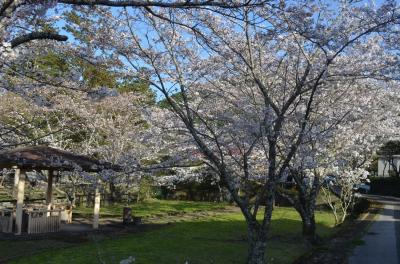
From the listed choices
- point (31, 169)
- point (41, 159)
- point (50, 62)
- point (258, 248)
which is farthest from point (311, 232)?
point (50, 62)

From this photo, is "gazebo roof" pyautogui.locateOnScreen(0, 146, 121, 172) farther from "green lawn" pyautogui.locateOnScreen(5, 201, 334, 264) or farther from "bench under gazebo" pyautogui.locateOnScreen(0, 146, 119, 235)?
"green lawn" pyautogui.locateOnScreen(5, 201, 334, 264)

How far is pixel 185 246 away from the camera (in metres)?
12.4

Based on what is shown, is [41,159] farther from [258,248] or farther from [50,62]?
[258,248]

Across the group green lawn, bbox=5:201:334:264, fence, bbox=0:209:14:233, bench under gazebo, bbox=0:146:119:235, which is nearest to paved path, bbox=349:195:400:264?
green lawn, bbox=5:201:334:264

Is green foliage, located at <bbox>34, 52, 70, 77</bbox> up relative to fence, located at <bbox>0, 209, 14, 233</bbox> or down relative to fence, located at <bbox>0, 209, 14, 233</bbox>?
up

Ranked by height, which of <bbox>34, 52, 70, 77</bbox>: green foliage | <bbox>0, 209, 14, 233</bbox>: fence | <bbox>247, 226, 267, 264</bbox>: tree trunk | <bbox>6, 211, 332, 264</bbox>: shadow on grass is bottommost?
<bbox>6, 211, 332, 264</bbox>: shadow on grass

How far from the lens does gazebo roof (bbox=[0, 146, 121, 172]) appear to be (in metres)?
13.5

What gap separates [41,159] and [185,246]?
5329 millimetres

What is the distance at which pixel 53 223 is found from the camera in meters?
15.4

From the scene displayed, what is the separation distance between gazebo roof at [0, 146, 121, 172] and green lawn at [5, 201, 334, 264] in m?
2.38

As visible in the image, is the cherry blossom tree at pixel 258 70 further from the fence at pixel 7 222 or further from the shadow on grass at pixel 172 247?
the fence at pixel 7 222

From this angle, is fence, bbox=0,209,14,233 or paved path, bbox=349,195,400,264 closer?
paved path, bbox=349,195,400,264

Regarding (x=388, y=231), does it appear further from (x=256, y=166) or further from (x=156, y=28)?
(x=156, y=28)

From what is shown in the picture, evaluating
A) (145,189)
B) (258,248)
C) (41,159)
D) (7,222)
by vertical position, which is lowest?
(7,222)
